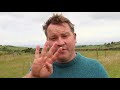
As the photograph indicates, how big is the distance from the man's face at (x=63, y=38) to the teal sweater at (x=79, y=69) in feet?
0.24

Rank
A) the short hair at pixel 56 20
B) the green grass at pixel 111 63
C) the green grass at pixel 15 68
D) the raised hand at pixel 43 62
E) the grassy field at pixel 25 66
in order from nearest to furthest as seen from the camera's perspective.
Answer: the raised hand at pixel 43 62, the short hair at pixel 56 20, the green grass at pixel 111 63, the grassy field at pixel 25 66, the green grass at pixel 15 68

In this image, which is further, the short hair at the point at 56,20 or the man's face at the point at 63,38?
the short hair at the point at 56,20

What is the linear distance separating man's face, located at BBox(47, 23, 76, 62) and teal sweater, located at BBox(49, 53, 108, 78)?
0.07 meters

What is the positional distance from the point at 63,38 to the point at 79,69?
0.99 ft

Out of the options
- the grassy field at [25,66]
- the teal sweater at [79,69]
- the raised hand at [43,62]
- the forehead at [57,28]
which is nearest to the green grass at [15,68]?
the grassy field at [25,66]

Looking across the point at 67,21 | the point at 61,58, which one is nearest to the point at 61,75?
the point at 61,58

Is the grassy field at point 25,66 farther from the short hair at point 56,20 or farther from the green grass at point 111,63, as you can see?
the short hair at point 56,20

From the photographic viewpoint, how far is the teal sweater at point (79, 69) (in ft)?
6.78

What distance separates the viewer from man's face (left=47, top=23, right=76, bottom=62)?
201cm

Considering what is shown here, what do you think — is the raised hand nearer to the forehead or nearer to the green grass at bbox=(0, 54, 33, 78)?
the forehead

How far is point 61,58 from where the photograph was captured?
7.03 ft

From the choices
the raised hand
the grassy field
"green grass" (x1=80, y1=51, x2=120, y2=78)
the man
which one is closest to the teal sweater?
the man
